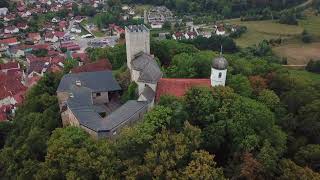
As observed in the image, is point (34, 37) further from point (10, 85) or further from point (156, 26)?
point (10, 85)

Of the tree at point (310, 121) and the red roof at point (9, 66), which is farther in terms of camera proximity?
the red roof at point (9, 66)

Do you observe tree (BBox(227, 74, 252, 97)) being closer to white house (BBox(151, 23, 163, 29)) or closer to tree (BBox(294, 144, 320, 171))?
tree (BBox(294, 144, 320, 171))

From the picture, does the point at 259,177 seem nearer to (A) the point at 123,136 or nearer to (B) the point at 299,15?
(A) the point at 123,136

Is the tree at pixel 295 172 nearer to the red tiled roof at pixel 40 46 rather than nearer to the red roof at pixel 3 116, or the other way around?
the red roof at pixel 3 116

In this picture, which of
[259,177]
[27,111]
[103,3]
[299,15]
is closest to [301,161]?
[259,177]

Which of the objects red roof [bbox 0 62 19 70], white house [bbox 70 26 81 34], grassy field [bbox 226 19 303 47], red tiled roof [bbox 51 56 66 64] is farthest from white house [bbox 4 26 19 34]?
grassy field [bbox 226 19 303 47]

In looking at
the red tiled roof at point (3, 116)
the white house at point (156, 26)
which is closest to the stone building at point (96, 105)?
the red tiled roof at point (3, 116)
